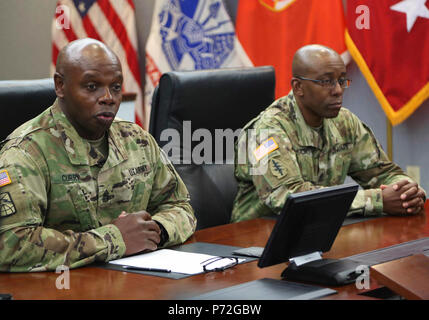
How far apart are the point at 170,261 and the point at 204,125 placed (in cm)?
106

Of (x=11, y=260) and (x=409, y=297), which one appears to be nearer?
(x=409, y=297)

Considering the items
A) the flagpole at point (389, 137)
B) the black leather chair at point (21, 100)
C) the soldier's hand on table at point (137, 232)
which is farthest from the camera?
the flagpole at point (389, 137)

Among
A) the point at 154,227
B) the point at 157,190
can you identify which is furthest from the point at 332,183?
the point at 154,227

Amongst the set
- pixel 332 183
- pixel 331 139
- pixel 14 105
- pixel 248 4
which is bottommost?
pixel 332 183

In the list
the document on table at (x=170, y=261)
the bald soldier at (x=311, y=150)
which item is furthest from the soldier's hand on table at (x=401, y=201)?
the document on table at (x=170, y=261)

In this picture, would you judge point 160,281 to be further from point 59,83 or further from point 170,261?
point 59,83

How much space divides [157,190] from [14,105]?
55 centimetres

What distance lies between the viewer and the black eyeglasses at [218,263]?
186cm

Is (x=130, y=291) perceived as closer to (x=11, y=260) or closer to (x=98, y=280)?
(x=98, y=280)

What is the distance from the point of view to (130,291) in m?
1.67

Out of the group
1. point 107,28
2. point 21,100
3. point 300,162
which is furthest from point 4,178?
point 107,28

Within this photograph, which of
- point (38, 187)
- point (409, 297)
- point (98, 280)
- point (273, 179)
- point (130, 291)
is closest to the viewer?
point (409, 297)

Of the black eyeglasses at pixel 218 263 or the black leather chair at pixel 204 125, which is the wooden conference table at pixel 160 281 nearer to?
the black eyeglasses at pixel 218 263

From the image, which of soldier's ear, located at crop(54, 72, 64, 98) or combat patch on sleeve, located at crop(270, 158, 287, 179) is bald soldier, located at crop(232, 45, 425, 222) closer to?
combat patch on sleeve, located at crop(270, 158, 287, 179)
